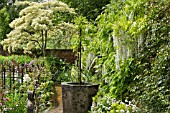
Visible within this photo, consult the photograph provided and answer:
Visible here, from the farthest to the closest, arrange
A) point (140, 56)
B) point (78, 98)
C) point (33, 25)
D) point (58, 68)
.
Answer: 1. point (58, 68)
2. point (33, 25)
3. point (78, 98)
4. point (140, 56)

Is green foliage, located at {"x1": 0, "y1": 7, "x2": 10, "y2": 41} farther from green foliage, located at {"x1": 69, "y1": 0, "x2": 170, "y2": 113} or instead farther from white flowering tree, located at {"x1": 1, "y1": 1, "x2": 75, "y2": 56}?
green foliage, located at {"x1": 69, "y1": 0, "x2": 170, "y2": 113}

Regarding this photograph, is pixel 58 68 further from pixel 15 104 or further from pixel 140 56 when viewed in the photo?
pixel 140 56

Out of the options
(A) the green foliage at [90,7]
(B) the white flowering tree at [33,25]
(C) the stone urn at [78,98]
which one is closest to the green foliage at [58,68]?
(B) the white flowering tree at [33,25]

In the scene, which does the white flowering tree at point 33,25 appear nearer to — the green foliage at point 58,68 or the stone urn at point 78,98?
the green foliage at point 58,68

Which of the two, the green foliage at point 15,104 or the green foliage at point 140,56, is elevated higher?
the green foliage at point 140,56

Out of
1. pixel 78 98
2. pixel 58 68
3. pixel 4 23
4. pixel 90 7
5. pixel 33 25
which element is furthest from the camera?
pixel 4 23

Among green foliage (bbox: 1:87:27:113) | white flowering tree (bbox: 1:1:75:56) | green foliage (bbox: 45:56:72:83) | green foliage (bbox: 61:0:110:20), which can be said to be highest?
green foliage (bbox: 61:0:110:20)

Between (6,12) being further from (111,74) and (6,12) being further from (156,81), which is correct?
(156,81)

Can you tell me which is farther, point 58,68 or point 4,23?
point 4,23

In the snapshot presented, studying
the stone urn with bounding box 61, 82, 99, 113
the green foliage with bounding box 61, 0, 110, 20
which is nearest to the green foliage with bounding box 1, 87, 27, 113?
the stone urn with bounding box 61, 82, 99, 113

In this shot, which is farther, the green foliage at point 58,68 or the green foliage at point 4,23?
the green foliage at point 4,23

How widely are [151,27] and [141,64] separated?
478mm

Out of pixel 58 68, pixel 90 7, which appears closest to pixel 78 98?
pixel 58 68

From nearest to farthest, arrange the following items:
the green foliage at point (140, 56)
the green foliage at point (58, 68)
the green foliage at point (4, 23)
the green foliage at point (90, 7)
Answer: the green foliage at point (140, 56), the green foliage at point (58, 68), the green foliage at point (90, 7), the green foliage at point (4, 23)
